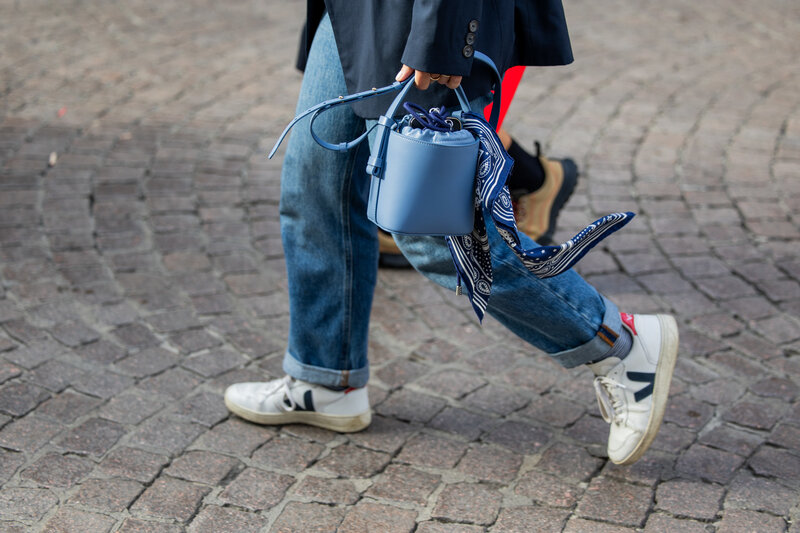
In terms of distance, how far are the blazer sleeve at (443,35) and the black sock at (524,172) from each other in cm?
154

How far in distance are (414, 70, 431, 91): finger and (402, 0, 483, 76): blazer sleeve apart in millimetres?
39

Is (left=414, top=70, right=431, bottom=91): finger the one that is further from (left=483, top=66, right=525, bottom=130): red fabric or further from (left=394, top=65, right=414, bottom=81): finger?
(left=483, top=66, right=525, bottom=130): red fabric

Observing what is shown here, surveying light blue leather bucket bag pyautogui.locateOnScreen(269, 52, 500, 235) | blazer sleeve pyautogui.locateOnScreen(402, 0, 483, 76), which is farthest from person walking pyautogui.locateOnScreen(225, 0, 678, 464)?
light blue leather bucket bag pyautogui.locateOnScreen(269, 52, 500, 235)

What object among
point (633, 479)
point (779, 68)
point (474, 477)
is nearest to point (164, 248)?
point (474, 477)

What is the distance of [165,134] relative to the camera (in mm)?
4906

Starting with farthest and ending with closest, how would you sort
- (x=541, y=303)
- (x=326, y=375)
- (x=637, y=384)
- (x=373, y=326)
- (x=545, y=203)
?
(x=545, y=203) → (x=373, y=326) → (x=326, y=375) → (x=637, y=384) → (x=541, y=303)

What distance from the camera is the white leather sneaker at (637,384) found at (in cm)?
238

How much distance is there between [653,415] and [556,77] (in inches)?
154

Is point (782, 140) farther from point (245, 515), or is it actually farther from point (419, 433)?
point (245, 515)

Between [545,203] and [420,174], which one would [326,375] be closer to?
[420,174]

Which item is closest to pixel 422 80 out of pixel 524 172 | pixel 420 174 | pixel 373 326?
pixel 420 174

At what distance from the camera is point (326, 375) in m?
2.55

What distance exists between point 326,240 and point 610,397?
0.83 metres

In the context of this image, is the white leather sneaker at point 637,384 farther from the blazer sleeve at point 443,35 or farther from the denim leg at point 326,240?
the blazer sleeve at point 443,35
